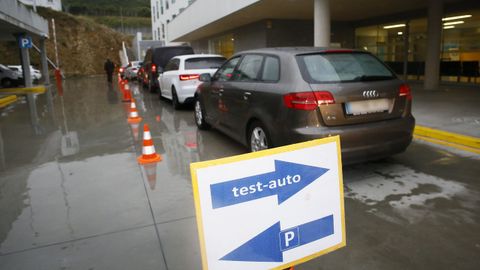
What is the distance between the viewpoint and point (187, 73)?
1075cm

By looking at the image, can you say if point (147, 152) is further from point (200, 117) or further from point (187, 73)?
point (187, 73)

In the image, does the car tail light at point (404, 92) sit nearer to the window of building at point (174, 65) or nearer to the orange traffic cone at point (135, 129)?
the orange traffic cone at point (135, 129)

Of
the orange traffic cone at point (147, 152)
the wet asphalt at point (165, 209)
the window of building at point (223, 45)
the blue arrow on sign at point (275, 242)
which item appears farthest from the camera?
the window of building at point (223, 45)

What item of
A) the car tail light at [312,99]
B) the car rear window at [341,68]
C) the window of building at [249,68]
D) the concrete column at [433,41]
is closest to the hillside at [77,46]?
the concrete column at [433,41]

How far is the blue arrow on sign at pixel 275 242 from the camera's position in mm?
1943

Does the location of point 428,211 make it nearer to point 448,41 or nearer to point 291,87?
point 291,87

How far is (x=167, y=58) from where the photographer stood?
15.7 metres

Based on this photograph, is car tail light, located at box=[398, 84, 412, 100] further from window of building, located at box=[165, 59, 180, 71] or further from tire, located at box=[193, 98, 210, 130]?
window of building, located at box=[165, 59, 180, 71]

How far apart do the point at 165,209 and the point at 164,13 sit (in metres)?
43.8

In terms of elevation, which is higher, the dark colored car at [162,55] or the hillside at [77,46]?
the hillside at [77,46]

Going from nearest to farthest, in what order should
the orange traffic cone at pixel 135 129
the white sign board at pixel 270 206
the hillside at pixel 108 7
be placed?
the white sign board at pixel 270 206, the orange traffic cone at pixel 135 129, the hillside at pixel 108 7

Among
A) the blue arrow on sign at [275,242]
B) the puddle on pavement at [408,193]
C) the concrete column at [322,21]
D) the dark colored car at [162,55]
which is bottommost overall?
the puddle on pavement at [408,193]


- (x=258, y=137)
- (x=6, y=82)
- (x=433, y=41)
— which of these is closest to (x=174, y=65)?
(x=258, y=137)

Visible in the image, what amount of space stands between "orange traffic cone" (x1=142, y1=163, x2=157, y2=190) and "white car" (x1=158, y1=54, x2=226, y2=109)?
541cm
